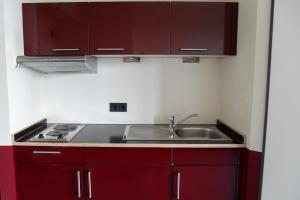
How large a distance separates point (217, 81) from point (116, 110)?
101cm

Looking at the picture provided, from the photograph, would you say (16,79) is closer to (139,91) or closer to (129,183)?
(139,91)

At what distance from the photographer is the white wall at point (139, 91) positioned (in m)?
2.13

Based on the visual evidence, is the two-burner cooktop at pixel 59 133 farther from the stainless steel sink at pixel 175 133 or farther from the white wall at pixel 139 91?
the stainless steel sink at pixel 175 133

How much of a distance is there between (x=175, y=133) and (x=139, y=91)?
20.9 inches

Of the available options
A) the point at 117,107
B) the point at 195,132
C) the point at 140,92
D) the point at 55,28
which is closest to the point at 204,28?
the point at 140,92

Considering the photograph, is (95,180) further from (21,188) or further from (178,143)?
(178,143)

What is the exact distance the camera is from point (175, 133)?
77.5 inches

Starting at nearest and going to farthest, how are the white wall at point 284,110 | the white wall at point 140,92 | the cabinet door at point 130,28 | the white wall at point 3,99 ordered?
the white wall at point 284,110 → the white wall at point 3,99 → the cabinet door at point 130,28 → the white wall at point 140,92

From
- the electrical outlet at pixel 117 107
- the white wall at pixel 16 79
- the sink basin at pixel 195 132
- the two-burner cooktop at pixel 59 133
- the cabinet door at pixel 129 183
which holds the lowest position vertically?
the cabinet door at pixel 129 183

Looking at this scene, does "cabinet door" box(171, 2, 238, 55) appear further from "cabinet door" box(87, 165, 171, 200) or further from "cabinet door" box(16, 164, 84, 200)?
"cabinet door" box(16, 164, 84, 200)

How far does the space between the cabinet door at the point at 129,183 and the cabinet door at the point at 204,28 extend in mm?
968

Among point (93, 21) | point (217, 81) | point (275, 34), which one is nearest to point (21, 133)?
point (93, 21)

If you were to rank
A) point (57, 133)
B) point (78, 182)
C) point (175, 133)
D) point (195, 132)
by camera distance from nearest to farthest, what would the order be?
1. point (78, 182)
2. point (57, 133)
3. point (175, 133)
4. point (195, 132)

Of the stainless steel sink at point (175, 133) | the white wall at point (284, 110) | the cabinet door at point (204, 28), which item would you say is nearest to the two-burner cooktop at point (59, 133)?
the stainless steel sink at point (175, 133)
